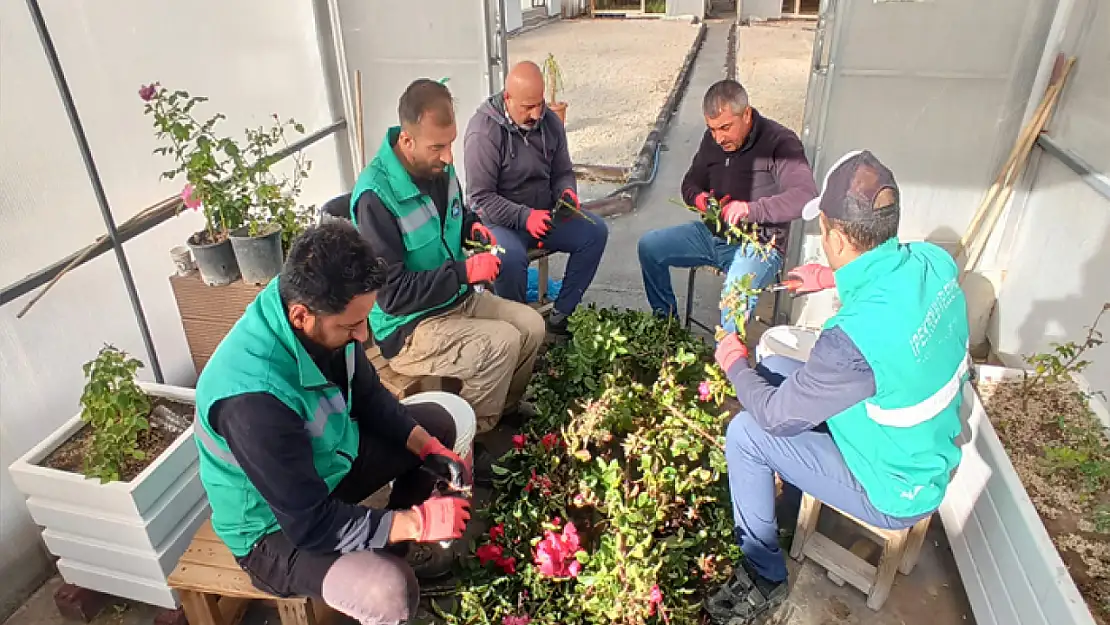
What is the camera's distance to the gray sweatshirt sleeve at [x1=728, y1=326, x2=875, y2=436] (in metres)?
1.89

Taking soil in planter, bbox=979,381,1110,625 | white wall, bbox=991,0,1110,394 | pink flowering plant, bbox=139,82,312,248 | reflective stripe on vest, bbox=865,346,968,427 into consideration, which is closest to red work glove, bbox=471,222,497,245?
pink flowering plant, bbox=139,82,312,248

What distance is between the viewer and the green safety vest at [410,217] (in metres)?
2.76

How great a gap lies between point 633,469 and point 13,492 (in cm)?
232

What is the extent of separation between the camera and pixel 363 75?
4.68 m

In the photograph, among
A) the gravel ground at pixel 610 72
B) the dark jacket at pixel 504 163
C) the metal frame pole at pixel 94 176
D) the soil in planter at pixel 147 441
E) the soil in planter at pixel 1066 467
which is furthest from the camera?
the gravel ground at pixel 610 72

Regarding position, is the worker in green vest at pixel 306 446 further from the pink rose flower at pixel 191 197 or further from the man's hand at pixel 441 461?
the pink rose flower at pixel 191 197

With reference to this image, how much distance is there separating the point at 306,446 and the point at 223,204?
190 cm

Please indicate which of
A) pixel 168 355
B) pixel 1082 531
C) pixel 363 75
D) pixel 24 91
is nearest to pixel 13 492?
pixel 168 355

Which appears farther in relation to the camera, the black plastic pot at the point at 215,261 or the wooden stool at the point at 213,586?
the black plastic pot at the point at 215,261

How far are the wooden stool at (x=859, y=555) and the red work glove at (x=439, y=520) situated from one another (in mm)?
1281

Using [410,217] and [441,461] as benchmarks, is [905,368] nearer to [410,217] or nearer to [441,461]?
[441,461]

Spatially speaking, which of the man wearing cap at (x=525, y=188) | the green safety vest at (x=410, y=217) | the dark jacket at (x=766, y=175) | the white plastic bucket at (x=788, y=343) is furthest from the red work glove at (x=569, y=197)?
the white plastic bucket at (x=788, y=343)

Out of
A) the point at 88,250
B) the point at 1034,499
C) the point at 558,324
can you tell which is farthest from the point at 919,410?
the point at 88,250

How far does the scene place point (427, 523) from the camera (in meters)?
1.95
